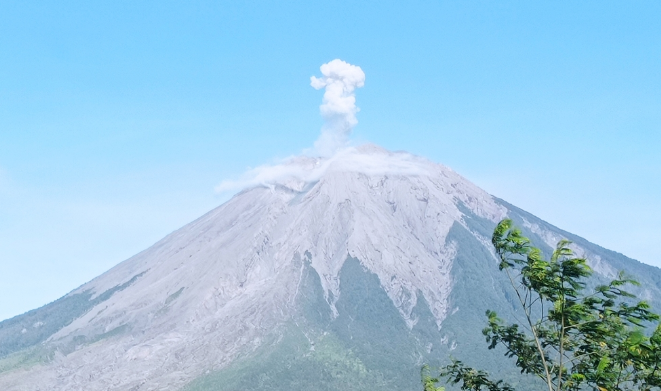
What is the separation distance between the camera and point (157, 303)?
191 meters

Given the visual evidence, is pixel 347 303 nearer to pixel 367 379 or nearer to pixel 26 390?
pixel 367 379

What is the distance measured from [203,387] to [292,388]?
59.7 feet

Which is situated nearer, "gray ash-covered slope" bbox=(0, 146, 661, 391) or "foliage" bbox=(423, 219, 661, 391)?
"foliage" bbox=(423, 219, 661, 391)

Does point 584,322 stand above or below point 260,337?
above

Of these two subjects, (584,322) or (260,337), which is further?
(260,337)

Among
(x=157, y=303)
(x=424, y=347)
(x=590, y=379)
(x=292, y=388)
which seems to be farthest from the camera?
(x=157, y=303)

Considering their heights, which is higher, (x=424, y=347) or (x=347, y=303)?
(x=347, y=303)

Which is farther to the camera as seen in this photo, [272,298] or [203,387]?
[272,298]

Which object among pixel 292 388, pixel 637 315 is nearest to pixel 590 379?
pixel 637 315

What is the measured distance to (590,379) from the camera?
46.9 ft

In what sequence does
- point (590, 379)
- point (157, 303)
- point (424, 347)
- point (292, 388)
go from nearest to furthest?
point (590, 379)
point (292, 388)
point (424, 347)
point (157, 303)

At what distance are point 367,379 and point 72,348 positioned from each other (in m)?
77.8

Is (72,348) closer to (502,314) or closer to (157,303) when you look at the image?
(157,303)

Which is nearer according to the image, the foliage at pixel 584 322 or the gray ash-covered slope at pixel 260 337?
the foliage at pixel 584 322
